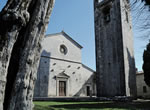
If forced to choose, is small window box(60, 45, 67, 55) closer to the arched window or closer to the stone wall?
the arched window

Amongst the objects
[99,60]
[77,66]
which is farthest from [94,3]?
[77,66]

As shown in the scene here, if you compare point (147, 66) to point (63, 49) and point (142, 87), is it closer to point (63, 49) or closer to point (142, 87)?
point (142, 87)

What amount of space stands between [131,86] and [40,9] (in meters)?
13.8

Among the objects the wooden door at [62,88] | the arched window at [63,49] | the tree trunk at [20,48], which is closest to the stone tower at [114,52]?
the wooden door at [62,88]

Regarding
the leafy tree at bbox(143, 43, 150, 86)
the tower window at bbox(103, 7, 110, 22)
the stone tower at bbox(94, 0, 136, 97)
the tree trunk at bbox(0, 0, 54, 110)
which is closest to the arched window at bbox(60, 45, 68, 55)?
the stone tower at bbox(94, 0, 136, 97)

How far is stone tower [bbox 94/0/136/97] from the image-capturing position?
13492 mm

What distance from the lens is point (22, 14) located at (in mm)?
1621

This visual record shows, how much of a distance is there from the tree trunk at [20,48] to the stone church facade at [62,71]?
1640cm

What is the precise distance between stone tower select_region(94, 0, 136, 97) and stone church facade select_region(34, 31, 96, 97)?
480 centimetres

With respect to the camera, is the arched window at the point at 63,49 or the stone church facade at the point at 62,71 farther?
the arched window at the point at 63,49

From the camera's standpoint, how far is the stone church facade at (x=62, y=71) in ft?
59.8

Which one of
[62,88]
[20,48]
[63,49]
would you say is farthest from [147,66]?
[20,48]

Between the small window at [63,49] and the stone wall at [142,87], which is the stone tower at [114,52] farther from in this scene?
the stone wall at [142,87]

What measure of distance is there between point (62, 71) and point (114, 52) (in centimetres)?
853
